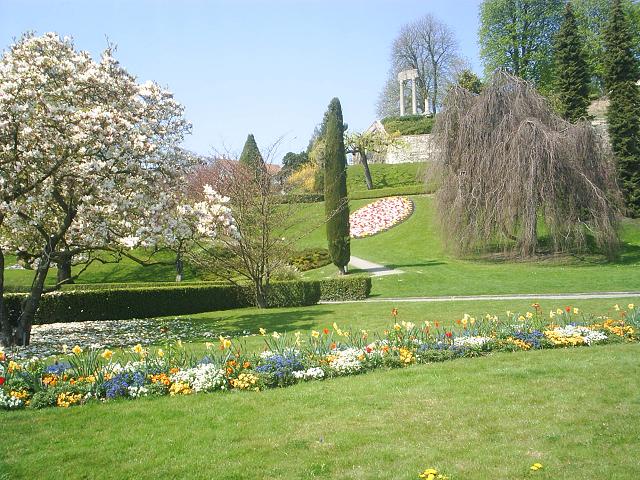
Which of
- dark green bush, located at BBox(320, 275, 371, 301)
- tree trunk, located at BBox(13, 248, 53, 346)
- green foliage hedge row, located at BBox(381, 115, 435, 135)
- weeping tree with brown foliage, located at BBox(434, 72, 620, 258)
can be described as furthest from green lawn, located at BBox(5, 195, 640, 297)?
green foliage hedge row, located at BBox(381, 115, 435, 135)

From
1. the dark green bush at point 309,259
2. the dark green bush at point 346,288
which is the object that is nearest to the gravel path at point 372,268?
the dark green bush at point 309,259

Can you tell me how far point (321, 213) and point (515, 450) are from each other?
103ft

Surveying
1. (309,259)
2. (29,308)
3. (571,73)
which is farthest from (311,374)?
(571,73)

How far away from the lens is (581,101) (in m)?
33.9

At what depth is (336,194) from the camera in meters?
25.7

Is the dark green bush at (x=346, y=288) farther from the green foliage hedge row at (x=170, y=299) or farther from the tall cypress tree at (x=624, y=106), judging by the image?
the tall cypress tree at (x=624, y=106)

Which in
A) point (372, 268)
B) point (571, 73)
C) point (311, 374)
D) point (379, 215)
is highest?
point (571, 73)

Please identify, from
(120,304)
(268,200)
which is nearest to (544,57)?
(268,200)

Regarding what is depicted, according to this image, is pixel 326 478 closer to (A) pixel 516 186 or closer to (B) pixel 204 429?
(B) pixel 204 429

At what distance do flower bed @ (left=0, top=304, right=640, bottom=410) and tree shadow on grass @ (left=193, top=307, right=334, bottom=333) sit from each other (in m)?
4.59

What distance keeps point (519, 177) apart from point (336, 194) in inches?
314

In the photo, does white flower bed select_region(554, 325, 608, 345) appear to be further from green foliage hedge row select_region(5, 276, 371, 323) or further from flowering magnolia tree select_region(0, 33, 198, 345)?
green foliage hedge row select_region(5, 276, 371, 323)

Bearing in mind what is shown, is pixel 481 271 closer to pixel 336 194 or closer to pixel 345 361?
pixel 336 194

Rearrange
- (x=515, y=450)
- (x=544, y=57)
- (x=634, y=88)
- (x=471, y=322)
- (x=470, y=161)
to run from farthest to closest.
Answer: (x=544, y=57)
(x=634, y=88)
(x=470, y=161)
(x=471, y=322)
(x=515, y=450)
